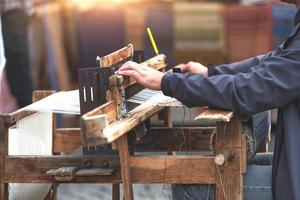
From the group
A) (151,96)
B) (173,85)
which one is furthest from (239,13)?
(173,85)

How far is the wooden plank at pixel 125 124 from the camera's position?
7.23 ft

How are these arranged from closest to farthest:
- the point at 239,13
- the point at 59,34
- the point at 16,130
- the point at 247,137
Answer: the point at 247,137, the point at 16,130, the point at 239,13, the point at 59,34

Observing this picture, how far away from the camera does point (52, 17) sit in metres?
5.79

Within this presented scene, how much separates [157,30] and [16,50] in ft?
3.88

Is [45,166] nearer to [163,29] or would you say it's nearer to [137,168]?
[137,168]

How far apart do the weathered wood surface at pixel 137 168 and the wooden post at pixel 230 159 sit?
0.04 m

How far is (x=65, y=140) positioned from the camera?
3266 mm

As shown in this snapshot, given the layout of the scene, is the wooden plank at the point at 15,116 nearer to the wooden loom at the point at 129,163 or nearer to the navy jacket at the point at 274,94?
the wooden loom at the point at 129,163

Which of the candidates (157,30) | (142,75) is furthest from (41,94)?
(157,30)

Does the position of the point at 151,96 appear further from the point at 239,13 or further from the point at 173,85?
the point at 239,13

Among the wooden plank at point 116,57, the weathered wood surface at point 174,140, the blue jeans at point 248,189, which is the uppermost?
the wooden plank at point 116,57

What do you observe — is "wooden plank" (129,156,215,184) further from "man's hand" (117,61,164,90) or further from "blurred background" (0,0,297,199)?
"blurred background" (0,0,297,199)

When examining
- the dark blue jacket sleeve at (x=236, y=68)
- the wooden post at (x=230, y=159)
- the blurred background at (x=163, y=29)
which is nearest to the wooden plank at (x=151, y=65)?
the dark blue jacket sleeve at (x=236, y=68)

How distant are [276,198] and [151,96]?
0.72m
